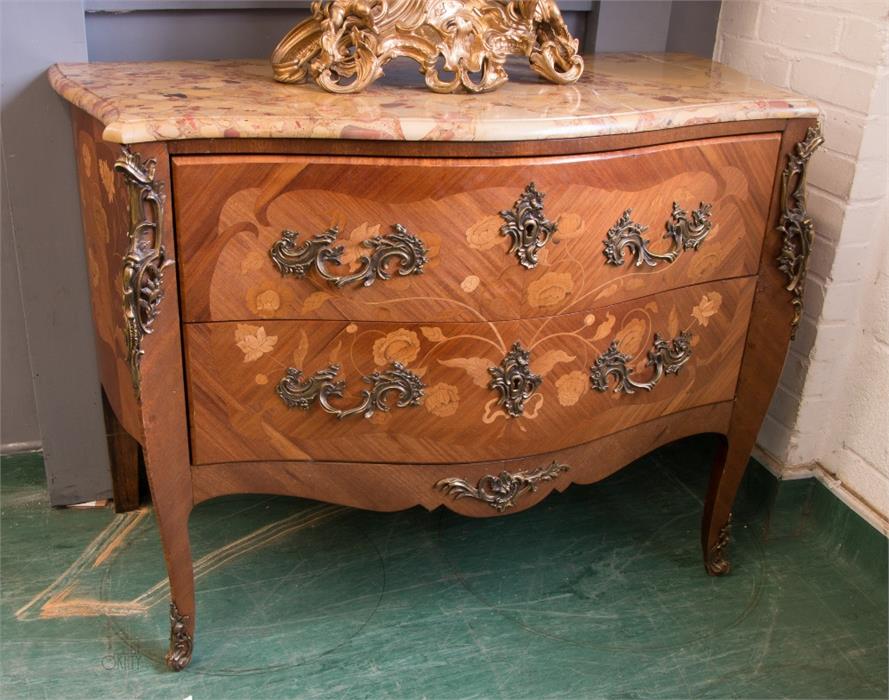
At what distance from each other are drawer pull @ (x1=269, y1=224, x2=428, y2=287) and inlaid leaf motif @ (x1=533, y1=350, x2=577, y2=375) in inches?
10.5

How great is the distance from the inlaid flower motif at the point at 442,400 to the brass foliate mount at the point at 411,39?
50 centimetres

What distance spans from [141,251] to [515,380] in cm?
61

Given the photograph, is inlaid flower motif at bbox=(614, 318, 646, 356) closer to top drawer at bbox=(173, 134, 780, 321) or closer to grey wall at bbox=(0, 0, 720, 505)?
top drawer at bbox=(173, 134, 780, 321)

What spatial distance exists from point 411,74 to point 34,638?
48.7 inches

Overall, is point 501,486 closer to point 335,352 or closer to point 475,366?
point 475,366

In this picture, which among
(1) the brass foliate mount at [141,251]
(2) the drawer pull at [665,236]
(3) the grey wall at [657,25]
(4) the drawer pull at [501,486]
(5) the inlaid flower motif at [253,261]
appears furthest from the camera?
(3) the grey wall at [657,25]

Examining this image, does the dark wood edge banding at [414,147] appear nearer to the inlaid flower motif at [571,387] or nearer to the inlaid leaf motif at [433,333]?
the inlaid leaf motif at [433,333]

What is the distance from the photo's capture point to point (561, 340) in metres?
1.53

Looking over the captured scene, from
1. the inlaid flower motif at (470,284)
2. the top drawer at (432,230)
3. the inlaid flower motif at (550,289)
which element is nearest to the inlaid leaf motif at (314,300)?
the top drawer at (432,230)

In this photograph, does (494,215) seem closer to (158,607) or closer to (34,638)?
(158,607)

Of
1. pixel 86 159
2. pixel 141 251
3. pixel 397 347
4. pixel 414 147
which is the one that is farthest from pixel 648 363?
pixel 86 159

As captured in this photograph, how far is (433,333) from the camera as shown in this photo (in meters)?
1.47

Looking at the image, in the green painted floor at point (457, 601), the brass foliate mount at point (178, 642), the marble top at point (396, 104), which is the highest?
the marble top at point (396, 104)

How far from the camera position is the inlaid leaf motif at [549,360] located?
153 centimetres
